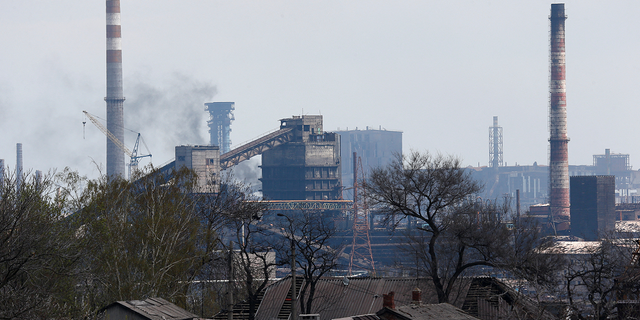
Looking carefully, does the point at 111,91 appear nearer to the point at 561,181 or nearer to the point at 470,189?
the point at 561,181

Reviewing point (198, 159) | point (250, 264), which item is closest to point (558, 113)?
point (198, 159)

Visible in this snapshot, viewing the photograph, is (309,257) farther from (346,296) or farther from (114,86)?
(114,86)

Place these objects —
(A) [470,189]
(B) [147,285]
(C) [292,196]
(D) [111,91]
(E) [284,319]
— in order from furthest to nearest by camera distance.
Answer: (C) [292,196], (D) [111,91], (A) [470,189], (E) [284,319], (B) [147,285]

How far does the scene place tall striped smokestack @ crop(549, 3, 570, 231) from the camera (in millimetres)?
116875

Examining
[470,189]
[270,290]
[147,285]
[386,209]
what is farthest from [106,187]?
[470,189]

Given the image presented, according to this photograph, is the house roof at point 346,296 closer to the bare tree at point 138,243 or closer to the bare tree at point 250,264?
the bare tree at point 250,264

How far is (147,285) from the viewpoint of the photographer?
2639 centimetres

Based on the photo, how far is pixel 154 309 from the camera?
20031mm

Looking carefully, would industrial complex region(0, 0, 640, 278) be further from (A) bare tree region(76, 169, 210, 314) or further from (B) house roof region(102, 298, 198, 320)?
(B) house roof region(102, 298, 198, 320)

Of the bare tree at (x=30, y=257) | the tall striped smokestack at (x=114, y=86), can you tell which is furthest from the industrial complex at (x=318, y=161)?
the bare tree at (x=30, y=257)

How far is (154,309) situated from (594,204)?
4286 inches

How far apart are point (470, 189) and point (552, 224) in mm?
97725

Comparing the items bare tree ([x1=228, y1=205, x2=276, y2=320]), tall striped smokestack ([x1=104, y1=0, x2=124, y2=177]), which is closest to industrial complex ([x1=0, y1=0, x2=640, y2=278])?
tall striped smokestack ([x1=104, y1=0, x2=124, y2=177])

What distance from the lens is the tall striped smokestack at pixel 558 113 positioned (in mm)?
116875
